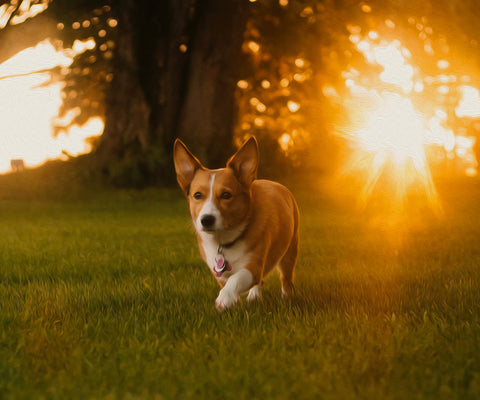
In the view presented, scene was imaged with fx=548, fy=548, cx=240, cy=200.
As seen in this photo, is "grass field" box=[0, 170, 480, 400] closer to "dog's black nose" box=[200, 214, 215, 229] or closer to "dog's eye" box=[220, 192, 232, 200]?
"dog's black nose" box=[200, 214, 215, 229]

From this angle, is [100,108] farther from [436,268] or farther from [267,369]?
[267,369]

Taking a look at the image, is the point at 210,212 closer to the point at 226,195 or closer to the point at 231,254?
the point at 226,195

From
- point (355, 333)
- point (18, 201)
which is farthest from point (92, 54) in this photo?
point (355, 333)

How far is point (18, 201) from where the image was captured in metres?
14.0

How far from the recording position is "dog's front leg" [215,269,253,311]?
3.99 meters

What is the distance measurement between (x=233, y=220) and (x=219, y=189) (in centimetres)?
26

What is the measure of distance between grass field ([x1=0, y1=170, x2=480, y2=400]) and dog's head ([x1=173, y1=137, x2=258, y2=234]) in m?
0.67

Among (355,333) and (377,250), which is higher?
(355,333)

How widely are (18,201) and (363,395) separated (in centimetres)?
1301

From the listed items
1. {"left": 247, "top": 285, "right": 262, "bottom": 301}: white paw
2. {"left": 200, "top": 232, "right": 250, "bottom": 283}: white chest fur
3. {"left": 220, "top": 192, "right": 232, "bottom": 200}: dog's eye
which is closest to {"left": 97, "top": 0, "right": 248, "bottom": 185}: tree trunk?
{"left": 247, "top": 285, "right": 262, "bottom": 301}: white paw

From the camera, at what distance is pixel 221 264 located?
4293 mm

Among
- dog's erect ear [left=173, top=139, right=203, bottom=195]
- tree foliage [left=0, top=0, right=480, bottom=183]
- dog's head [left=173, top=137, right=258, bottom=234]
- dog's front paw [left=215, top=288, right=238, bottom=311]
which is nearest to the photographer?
dog's front paw [left=215, top=288, right=238, bottom=311]

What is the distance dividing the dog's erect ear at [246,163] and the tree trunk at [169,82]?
359 inches

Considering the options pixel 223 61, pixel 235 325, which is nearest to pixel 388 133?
pixel 223 61
